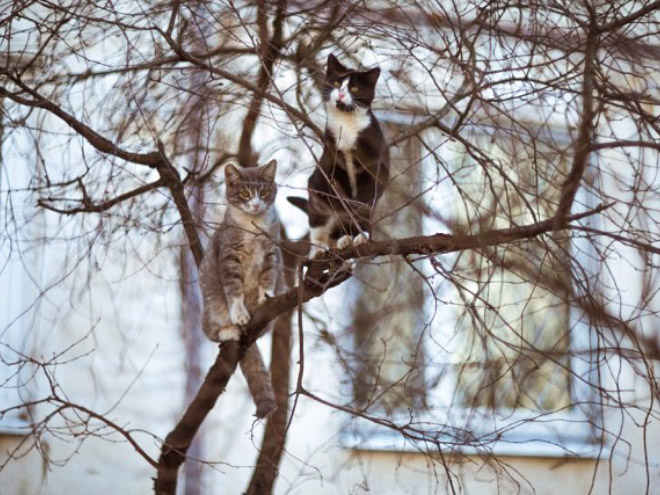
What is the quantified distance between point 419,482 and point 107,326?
6.33 ft

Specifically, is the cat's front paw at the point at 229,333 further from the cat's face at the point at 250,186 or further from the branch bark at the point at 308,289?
the cat's face at the point at 250,186

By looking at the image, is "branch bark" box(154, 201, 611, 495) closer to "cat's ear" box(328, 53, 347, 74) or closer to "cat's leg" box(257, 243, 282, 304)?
"cat's leg" box(257, 243, 282, 304)

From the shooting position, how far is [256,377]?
363cm

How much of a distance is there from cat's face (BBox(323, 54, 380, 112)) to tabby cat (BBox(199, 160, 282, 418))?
0.47 m

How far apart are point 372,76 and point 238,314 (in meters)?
1.07

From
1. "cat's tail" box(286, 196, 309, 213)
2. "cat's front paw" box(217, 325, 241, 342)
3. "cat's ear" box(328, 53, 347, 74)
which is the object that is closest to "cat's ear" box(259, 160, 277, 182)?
"cat's tail" box(286, 196, 309, 213)

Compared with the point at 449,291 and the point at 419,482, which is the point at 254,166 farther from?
the point at 419,482

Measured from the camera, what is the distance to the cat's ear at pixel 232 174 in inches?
155

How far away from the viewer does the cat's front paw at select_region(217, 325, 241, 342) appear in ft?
11.7

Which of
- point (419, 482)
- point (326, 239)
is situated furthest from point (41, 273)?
point (419, 482)

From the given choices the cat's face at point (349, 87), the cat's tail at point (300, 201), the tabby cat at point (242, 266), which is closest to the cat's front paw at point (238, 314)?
the tabby cat at point (242, 266)

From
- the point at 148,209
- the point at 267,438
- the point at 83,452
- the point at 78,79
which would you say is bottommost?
the point at 267,438

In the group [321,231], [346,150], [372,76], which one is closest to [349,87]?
[372,76]

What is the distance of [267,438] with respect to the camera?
12.3ft
